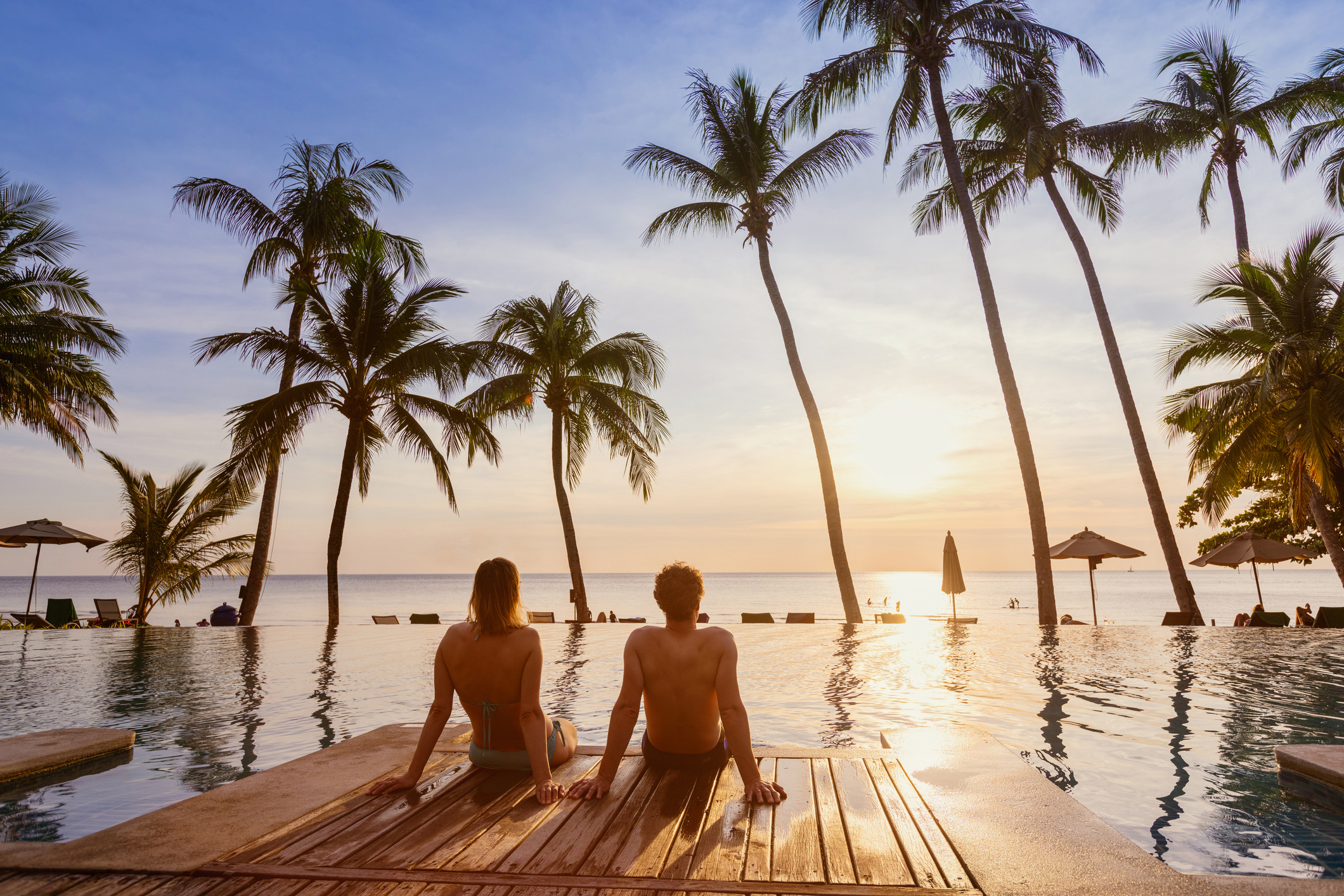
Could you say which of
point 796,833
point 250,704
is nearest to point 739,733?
point 796,833

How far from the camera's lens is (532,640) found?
3963 millimetres

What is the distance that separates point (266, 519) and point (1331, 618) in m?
25.6

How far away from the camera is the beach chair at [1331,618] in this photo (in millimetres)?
16688

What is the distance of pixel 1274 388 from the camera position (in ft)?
57.0

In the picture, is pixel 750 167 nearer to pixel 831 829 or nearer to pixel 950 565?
pixel 950 565

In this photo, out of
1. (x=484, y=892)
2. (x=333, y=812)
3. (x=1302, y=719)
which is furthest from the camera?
(x=1302, y=719)

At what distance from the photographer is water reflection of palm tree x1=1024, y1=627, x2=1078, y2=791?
5.93 meters

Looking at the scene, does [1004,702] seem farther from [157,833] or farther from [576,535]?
[576,535]

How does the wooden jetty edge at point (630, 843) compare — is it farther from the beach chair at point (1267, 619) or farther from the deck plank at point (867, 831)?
the beach chair at point (1267, 619)

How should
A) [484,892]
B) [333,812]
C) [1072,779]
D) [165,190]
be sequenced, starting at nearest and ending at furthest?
[484,892] → [333,812] → [1072,779] → [165,190]

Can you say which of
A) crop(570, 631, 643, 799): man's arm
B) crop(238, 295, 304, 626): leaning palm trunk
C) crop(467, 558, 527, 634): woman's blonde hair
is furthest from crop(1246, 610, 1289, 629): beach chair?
crop(238, 295, 304, 626): leaning palm trunk

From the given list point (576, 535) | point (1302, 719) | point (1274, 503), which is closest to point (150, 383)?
point (576, 535)

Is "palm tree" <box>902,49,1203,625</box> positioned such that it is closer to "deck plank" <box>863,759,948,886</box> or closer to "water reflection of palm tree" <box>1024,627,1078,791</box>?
"water reflection of palm tree" <box>1024,627,1078,791</box>

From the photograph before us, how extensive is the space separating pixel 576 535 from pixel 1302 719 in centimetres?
1915
